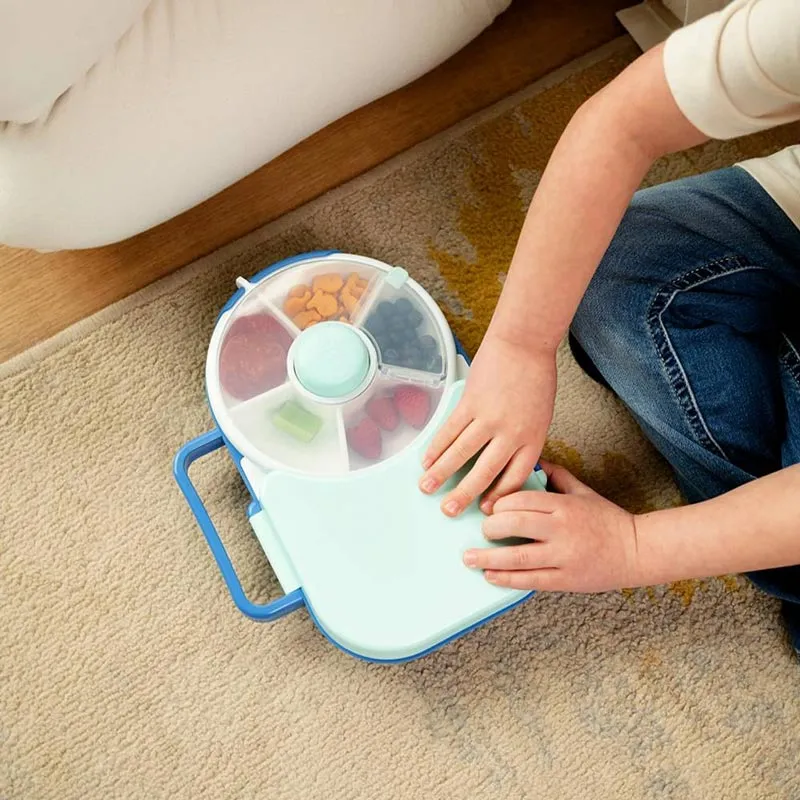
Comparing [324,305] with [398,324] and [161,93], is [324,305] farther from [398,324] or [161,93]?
[161,93]

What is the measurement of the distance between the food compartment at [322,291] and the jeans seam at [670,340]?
0.23 metres

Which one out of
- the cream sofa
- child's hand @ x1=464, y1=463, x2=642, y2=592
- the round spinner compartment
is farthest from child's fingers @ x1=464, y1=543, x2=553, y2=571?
the cream sofa

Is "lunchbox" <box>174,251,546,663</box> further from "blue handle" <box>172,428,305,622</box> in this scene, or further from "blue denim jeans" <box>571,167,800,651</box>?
"blue denim jeans" <box>571,167,800,651</box>

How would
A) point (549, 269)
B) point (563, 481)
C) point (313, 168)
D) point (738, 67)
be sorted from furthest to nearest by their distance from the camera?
point (313, 168) → point (563, 481) → point (549, 269) → point (738, 67)

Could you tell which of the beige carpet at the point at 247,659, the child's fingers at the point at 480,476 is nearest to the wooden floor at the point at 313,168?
the beige carpet at the point at 247,659

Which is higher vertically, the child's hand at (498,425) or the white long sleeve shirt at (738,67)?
the white long sleeve shirt at (738,67)

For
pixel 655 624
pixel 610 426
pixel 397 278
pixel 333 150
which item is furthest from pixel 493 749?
pixel 333 150

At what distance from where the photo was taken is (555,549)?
0.63 meters

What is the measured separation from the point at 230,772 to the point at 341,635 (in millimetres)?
180

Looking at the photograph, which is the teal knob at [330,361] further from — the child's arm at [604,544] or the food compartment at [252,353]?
the child's arm at [604,544]

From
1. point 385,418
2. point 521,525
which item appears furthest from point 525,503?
point 385,418

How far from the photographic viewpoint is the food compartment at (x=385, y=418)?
27.3 inches

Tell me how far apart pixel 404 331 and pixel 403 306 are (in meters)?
0.03

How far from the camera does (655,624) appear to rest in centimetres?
77
